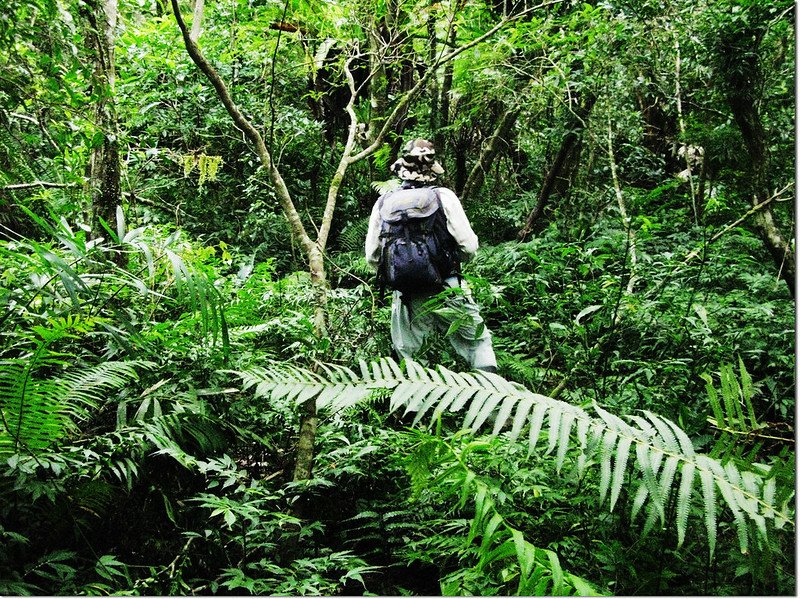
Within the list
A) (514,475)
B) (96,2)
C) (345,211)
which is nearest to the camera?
(514,475)

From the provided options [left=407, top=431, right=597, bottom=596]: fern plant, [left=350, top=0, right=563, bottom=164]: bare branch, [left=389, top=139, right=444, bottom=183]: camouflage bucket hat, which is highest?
[left=350, top=0, right=563, bottom=164]: bare branch

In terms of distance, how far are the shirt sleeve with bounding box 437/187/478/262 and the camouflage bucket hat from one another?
0.23 metres

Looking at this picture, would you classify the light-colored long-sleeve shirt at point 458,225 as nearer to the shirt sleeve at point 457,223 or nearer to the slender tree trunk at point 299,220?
the shirt sleeve at point 457,223

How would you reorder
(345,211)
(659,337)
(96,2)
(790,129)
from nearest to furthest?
(96,2), (659,337), (790,129), (345,211)

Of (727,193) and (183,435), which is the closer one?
(183,435)

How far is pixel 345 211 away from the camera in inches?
341

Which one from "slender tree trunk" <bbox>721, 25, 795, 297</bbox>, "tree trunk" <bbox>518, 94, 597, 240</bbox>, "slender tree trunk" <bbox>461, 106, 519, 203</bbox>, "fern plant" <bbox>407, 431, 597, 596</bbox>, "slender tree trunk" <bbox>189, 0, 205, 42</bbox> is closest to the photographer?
"fern plant" <bbox>407, 431, 597, 596</bbox>

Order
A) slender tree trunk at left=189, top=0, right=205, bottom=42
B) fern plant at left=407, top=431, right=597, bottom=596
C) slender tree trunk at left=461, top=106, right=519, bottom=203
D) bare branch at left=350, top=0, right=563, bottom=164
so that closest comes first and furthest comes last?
1. fern plant at left=407, top=431, right=597, bottom=596
2. slender tree trunk at left=189, top=0, right=205, bottom=42
3. bare branch at left=350, top=0, right=563, bottom=164
4. slender tree trunk at left=461, top=106, right=519, bottom=203

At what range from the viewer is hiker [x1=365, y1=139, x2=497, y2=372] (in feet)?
12.1

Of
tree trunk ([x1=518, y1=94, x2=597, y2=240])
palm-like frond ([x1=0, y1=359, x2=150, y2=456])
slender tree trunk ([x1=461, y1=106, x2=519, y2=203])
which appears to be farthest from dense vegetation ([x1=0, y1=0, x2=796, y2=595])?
slender tree trunk ([x1=461, y1=106, x2=519, y2=203])

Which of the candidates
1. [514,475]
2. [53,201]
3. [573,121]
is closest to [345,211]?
[573,121]

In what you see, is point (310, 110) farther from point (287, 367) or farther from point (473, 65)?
point (287, 367)

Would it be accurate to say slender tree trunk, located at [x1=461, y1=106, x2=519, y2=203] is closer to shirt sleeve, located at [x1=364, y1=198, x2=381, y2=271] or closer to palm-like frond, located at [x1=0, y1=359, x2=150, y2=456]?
shirt sleeve, located at [x1=364, y1=198, x2=381, y2=271]

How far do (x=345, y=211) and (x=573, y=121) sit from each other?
12.2 ft
